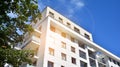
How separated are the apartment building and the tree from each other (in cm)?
1336

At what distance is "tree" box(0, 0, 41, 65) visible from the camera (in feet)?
40.9

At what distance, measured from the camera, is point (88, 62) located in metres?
35.5

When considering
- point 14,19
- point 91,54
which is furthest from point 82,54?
point 14,19

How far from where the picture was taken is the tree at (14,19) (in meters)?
12.5

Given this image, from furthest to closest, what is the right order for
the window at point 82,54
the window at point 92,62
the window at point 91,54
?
1. the window at point 91,54
2. the window at point 92,62
3. the window at point 82,54

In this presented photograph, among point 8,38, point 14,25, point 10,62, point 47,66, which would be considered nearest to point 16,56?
point 10,62

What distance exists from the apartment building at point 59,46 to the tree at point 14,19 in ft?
43.8

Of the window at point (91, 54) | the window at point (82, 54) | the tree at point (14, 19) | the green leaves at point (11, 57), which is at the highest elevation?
the window at point (91, 54)

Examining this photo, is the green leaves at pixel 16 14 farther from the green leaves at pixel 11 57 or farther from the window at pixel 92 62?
the window at pixel 92 62

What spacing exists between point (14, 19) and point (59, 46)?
1866 centimetres

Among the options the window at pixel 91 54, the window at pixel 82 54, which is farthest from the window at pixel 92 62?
the window at pixel 82 54

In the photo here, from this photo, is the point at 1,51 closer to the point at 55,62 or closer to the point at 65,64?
the point at 55,62

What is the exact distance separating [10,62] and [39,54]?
1661cm

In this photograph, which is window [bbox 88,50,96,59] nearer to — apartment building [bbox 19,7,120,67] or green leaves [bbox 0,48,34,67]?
apartment building [bbox 19,7,120,67]
